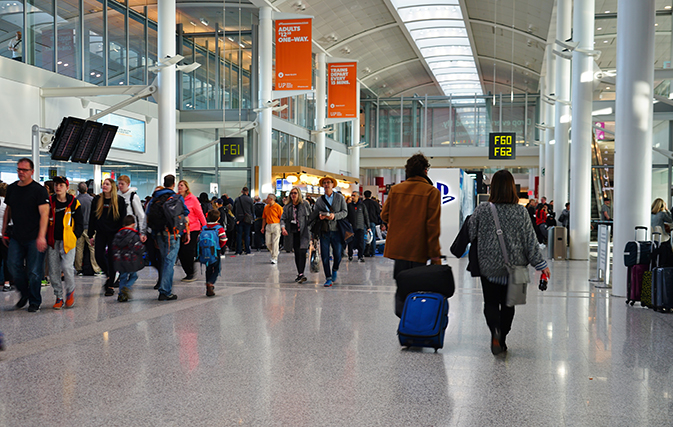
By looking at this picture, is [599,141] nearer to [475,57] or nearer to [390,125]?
[475,57]

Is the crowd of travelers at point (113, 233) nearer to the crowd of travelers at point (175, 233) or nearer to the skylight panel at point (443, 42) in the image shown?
the crowd of travelers at point (175, 233)

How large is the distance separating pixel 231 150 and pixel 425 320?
61.3ft

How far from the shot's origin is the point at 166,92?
52.9 feet

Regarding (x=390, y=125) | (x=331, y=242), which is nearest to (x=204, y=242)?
(x=331, y=242)

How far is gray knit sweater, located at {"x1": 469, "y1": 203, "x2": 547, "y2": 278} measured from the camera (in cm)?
513

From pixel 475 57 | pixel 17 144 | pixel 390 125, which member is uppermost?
pixel 475 57

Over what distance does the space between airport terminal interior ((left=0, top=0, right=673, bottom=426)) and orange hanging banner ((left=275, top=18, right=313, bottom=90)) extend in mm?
63

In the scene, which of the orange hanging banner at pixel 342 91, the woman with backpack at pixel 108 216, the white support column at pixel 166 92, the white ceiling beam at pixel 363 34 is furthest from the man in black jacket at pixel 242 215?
the white ceiling beam at pixel 363 34

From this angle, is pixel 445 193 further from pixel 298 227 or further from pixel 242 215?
pixel 298 227

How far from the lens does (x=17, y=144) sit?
15734 mm

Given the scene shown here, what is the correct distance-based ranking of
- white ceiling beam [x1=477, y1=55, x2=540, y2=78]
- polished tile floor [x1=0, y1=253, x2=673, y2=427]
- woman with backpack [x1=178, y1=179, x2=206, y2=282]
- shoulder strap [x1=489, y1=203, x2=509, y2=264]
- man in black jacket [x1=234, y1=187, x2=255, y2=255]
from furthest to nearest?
1. white ceiling beam [x1=477, y1=55, x2=540, y2=78]
2. man in black jacket [x1=234, y1=187, x2=255, y2=255]
3. woman with backpack [x1=178, y1=179, x2=206, y2=282]
4. shoulder strap [x1=489, y1=203, x2=509, y2=264]
5. polished tile floor [x1=0, y1=253, x2=673, y2=427]

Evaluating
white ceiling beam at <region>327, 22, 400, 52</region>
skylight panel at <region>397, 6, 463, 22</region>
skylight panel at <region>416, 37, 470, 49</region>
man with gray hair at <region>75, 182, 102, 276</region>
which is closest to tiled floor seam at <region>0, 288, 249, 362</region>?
man with gray hair at <region>75, 182, 102, 276</region>

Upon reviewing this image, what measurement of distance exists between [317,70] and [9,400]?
30412 mm

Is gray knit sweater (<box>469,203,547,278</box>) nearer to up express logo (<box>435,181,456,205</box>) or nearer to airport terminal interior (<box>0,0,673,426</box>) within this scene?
airport terminal interior (<box>0,0,673,426</box>)
